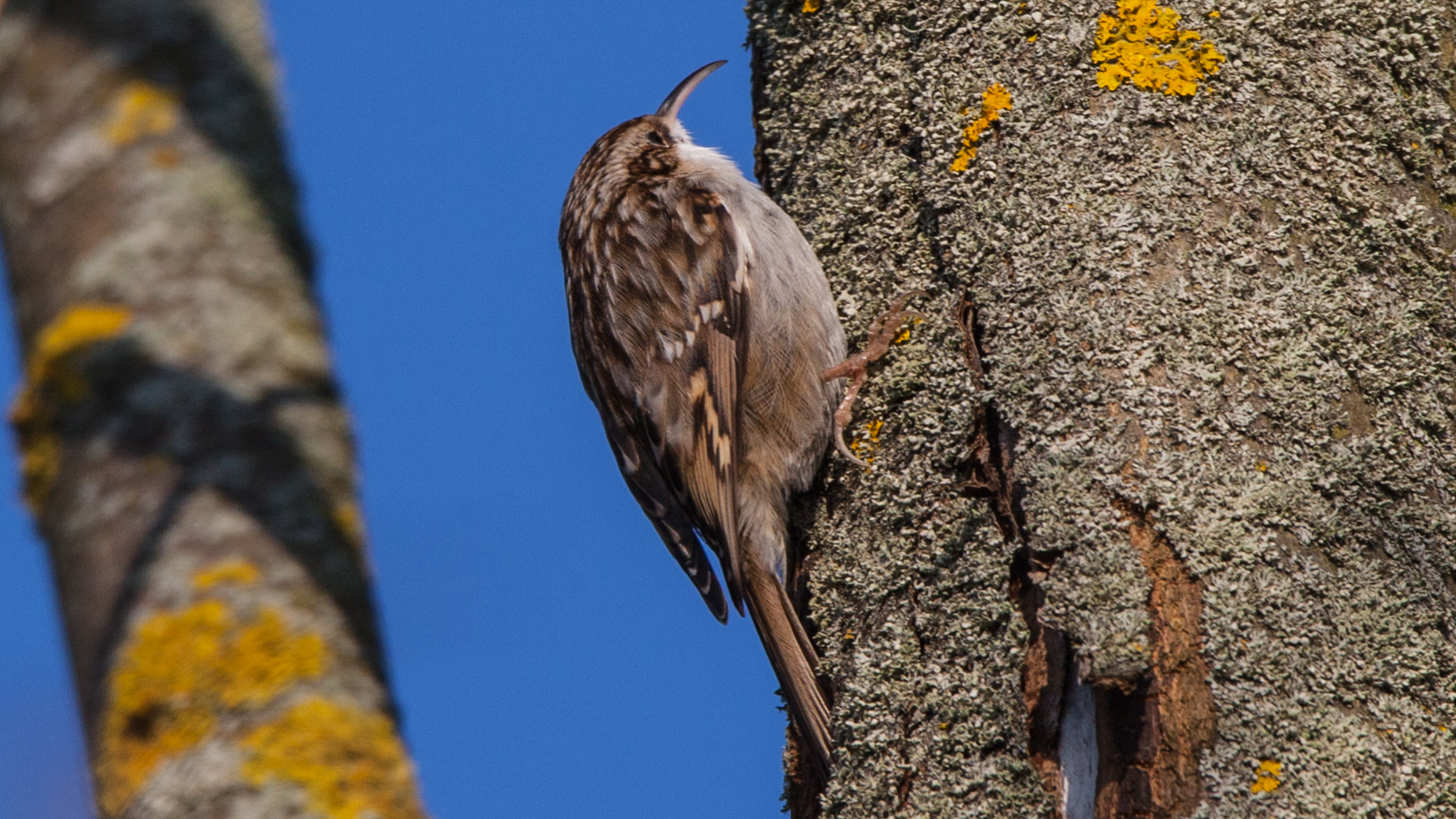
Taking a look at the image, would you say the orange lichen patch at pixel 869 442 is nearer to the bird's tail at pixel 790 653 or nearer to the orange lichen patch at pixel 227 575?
the bird's tail at pixel 790 653

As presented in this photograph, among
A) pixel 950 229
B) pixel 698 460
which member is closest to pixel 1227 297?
pixel 950 229

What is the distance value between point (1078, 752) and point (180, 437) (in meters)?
1.17

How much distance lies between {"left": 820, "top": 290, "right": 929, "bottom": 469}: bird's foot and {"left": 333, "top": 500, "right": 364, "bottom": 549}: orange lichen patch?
124 centimetres

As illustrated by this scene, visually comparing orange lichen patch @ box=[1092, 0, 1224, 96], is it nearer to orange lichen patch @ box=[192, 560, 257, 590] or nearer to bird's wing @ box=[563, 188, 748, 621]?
bird's wing @ box=[563, 188, 748, 621]

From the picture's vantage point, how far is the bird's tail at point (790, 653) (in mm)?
2088

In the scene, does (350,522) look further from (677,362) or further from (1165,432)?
(677,362)

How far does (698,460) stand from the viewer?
2.64 m

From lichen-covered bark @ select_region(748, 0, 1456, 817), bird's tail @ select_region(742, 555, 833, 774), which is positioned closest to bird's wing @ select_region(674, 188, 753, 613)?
bird's tail @ select_region(742, 555, 833, 774)

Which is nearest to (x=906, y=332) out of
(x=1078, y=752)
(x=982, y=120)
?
(x=982, y=120)

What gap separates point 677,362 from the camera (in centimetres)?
276

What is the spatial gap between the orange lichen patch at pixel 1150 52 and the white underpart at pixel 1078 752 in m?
0.78

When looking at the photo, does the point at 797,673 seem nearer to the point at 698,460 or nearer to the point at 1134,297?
the point at 698,460

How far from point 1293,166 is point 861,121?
0.64m

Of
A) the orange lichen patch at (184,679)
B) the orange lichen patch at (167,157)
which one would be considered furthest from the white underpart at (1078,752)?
the orange lichen patch at (167,157)
